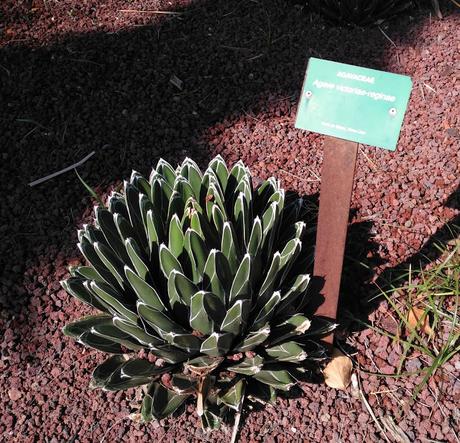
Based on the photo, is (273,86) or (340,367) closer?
(340,367)

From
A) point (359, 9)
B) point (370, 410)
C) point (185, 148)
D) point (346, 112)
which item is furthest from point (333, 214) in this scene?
point (359, 9)

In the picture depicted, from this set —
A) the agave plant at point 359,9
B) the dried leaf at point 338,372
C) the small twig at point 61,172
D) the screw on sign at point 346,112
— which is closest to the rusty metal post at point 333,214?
the screw on sign at point 346,112

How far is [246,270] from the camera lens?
5.89 feet

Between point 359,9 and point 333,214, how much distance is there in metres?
2.13

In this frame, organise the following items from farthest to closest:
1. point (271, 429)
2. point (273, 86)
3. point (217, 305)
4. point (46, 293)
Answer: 1. point (273, 86)
2. point (46, 293)
3. point (271, 429)
4. point (217, 305)

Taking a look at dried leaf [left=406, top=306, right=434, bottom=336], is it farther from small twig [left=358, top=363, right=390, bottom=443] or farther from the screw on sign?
the screw on sign

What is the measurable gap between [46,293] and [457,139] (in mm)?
2188

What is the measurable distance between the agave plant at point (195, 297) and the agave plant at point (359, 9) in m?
1.91

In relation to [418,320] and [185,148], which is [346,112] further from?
[185,148]

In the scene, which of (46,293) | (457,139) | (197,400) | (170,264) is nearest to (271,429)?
(197,400)

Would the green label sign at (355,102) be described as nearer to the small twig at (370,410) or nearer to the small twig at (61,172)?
the small twig at (370,410)

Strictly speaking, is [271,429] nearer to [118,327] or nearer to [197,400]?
[197,400]

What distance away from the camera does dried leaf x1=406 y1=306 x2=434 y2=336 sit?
2268mm

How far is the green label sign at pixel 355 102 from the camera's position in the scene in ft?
5.44
